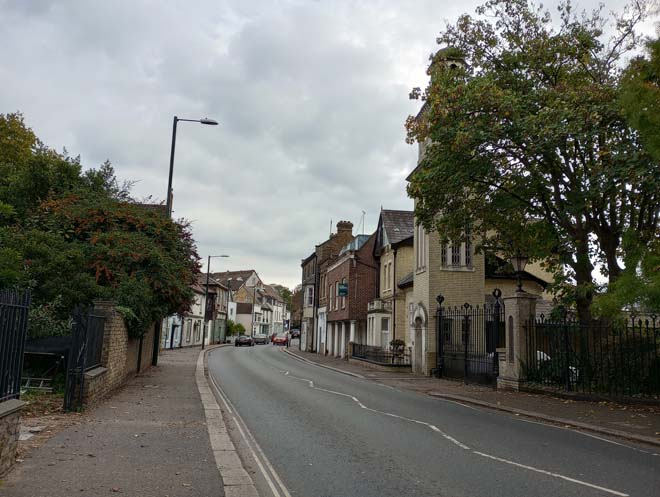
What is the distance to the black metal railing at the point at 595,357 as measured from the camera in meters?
14.9

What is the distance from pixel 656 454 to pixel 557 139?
814 centimetres

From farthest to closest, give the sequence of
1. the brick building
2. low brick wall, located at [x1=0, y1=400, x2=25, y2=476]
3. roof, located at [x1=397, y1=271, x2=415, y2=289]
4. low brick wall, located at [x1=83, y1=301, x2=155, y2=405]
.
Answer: the brick building < roof, located at [x1=397, y1=271, x2=415, y2=289] < low brick wall, located at [x1=83, y1=301, x2=155, y2=405] < low brick wall, located at [x1=0, y1=400, x2=25, y2=476]

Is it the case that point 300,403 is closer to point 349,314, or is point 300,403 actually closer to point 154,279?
point 154,279

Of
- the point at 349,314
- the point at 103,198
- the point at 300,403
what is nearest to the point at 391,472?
the point at 300,403

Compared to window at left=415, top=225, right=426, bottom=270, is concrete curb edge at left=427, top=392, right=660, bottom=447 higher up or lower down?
lower down

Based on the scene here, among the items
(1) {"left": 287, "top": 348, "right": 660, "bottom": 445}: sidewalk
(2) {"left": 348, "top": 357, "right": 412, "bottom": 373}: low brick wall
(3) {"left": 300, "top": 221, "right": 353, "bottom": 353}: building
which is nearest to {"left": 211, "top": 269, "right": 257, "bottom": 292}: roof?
(3) {"left": 300, "top": 221, "right": 353, "bottom": 353}: building

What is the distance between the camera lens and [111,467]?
660 centimetres

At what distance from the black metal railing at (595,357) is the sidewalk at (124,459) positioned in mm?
10656

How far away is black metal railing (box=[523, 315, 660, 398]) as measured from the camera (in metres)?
14.9

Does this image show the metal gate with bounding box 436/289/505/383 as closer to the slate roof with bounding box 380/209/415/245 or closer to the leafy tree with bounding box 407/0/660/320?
the leafy tree with bounding box 407/0/660/320

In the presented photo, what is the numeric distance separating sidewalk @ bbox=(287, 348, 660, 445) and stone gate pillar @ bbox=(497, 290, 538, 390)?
0.61 metres

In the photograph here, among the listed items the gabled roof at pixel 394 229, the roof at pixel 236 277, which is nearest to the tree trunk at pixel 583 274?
the gabled roof at pixel 394 229

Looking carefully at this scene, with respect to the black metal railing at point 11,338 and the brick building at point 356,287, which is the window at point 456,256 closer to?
the brick building at point 356,287

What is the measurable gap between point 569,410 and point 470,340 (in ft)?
31.7
